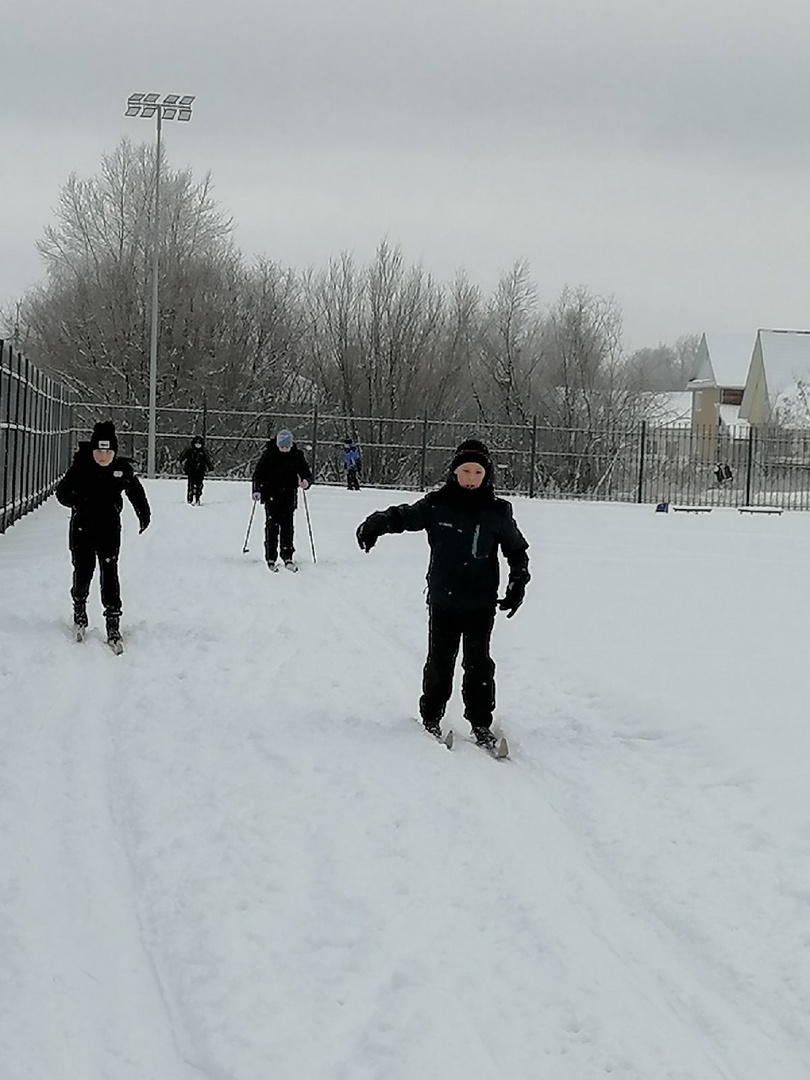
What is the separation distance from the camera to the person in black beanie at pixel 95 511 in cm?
1060

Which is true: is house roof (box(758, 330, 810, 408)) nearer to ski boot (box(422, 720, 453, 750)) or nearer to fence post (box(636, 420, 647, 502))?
fence post (box(636, 420, 647, 502))

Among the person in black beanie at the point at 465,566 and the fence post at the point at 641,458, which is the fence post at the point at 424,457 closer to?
the fence post at the point at 641,458

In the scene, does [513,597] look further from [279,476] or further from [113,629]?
[279,476]

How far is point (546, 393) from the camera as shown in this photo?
52.8 metres

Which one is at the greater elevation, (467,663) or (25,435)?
(25,435)

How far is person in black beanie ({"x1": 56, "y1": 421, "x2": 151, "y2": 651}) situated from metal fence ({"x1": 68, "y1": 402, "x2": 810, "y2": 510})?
2890 cm

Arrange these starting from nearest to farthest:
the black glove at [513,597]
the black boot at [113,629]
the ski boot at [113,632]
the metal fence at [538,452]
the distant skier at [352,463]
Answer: the black glove at [513,597]
the ski boot at [113,632]
the black boot at [113,629]
the distant skier at [352,463]
the metal fence at [538,452]

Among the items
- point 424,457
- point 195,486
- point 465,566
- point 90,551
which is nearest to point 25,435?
point 195,486

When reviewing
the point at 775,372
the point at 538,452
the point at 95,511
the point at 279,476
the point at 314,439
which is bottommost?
the point at 95,511

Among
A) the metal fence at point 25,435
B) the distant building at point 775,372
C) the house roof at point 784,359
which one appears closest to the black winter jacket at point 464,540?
the metal fence at point 25,435

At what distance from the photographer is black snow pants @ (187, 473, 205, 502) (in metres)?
25.7

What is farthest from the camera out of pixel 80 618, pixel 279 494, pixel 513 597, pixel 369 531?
pixel 279 494

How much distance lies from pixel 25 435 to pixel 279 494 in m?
7.26

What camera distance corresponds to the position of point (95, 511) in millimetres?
10633
